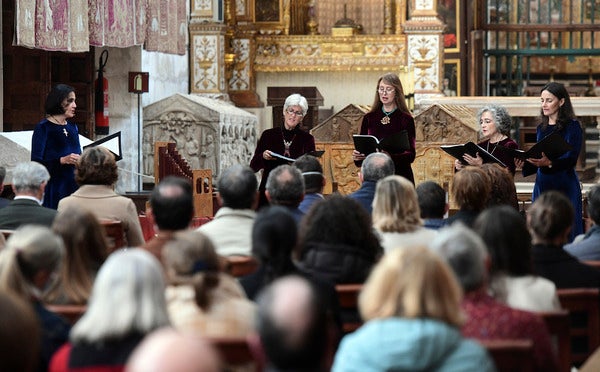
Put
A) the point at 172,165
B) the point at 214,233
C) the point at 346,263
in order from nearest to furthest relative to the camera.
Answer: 1. the point at 346,263
2. the point at 214,233
3. the point at 172,165

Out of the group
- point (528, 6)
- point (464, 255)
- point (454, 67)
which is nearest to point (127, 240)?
point (464, 255)

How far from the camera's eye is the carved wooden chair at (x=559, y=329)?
14.4 feet

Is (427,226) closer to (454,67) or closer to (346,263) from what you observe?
(346,263)

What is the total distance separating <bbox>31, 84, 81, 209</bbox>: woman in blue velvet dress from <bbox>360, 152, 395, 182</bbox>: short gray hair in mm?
2401

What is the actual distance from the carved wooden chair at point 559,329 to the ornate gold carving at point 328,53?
14.6 metres

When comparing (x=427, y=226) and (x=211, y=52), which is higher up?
(x=211, y=52)

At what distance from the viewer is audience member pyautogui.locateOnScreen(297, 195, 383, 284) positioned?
5.34m

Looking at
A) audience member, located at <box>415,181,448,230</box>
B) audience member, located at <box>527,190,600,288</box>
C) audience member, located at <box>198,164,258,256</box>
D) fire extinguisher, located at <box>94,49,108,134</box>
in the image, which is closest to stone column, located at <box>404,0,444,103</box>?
fire extinguisher, located at <box>94,49,108,134</box>

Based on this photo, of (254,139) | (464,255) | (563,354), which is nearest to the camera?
(464,255)

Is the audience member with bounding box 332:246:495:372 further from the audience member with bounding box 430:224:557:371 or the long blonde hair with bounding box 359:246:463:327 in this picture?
the audience member with bounding box 430:224:557:371

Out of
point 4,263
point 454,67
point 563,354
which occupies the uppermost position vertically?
point 454,67

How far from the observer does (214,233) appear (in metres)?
6.16

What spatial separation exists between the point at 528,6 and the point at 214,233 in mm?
14443

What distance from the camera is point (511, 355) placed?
3.76 metres
